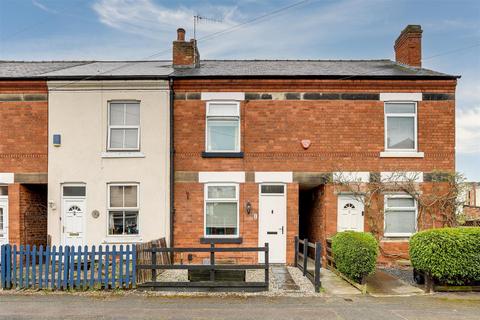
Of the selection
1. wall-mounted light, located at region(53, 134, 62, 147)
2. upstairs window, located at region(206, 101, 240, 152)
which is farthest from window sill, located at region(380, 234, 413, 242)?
wall-mounted light, located at region(53, 134, 62, 147)

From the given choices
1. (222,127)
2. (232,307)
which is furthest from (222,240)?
(232,307)

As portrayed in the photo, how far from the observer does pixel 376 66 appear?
1627 cm

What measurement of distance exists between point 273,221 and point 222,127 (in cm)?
358

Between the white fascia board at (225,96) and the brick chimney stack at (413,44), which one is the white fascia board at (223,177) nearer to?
the white fascia board at (225,96)

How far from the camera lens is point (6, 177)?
Answer: 46.1 feet

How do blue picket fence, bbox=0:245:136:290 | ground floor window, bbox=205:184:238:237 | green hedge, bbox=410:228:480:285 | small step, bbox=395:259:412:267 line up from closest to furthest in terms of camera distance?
green hedge, bbox=410:228:480:285, blue picket fence, bbox=0:245:136:290, small step, bbox=395:259:412:267, ground floor window, bbox=205:184:238:237

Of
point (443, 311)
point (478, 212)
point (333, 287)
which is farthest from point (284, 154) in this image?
point (478, 212)

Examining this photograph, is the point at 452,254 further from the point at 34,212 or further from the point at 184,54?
the point at 34,212

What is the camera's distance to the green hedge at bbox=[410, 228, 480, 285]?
9.72 meters

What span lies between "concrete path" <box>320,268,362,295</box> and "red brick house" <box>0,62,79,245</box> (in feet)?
31.7

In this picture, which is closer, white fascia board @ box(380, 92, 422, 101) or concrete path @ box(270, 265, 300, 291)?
concrete path @ box(270, 265, 300, 291)

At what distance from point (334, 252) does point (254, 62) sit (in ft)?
30.4

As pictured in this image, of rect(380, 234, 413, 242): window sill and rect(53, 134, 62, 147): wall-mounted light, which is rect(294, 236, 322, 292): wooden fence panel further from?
rect(53, 134, 62, 147): wall-mounted light

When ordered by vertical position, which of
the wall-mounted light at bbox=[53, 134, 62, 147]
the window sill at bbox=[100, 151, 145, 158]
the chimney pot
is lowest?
the window sill at bbox=[100, 151, 145, 158]
